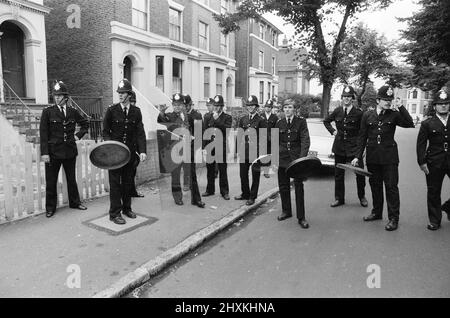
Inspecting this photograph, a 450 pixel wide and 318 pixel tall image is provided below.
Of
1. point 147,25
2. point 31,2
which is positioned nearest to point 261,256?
point 31,2

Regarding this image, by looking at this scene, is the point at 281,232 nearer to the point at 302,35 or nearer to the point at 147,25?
the point at 147,25

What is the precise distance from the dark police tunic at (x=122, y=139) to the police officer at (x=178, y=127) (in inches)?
42.2

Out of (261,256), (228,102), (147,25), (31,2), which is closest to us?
(261,256)

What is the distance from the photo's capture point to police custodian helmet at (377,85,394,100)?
218 inches

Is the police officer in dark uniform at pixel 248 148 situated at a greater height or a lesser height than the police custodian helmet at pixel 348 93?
lesser

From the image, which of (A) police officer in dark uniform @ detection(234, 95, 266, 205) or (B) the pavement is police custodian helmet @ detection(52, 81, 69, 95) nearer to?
(B) the pavement

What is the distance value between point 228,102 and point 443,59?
46.8ft

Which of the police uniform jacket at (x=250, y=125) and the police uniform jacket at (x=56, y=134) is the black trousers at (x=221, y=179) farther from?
the police uniform jacket at (x=56, y=134)

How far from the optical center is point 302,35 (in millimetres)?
20594

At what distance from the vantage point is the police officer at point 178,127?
22.2 ft

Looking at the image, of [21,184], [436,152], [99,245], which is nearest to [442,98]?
[436,152]

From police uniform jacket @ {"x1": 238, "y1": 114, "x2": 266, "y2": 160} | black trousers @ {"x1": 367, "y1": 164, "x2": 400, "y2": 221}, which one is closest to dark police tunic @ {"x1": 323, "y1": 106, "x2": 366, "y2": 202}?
black trousers @ {"x1": 367, "y1": 164, "x2": 400, "y2": 221}

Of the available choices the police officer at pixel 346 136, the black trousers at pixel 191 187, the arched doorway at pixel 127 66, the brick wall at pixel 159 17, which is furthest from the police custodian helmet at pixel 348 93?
the brick wall at pixel 159 17

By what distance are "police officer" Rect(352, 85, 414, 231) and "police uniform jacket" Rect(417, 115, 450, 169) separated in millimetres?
261
